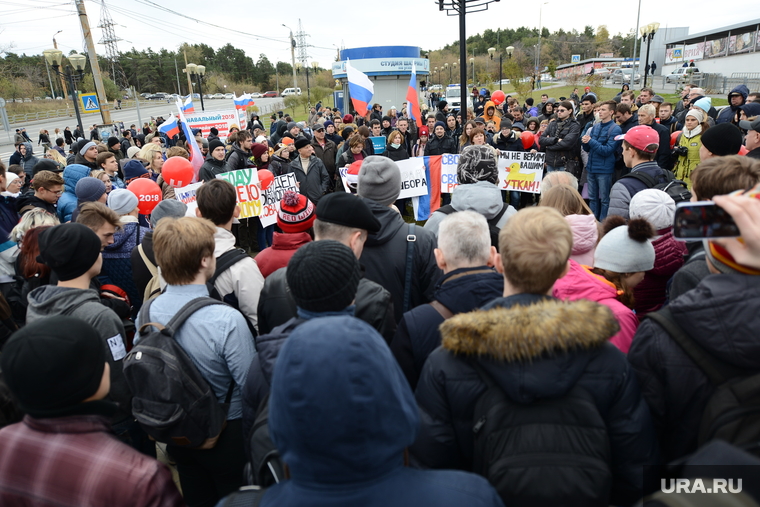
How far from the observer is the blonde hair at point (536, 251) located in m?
1.69

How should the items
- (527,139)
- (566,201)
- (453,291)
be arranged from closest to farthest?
(453,291), (566,201), (527,139)

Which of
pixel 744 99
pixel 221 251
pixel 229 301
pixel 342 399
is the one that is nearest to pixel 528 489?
pixel 342 399

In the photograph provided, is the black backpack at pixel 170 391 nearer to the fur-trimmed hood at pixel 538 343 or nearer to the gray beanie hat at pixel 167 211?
the fur-trimmed hood at pixel 538 343

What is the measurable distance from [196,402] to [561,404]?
161 cm

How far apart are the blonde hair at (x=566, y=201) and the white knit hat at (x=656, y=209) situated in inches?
13.0

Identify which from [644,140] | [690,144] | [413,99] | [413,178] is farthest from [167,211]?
[413,99]

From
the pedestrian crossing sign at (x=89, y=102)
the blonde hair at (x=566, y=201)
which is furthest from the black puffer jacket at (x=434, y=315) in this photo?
the pedestrian crossing sign at (x=89, y=102)

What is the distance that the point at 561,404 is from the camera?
143 cm

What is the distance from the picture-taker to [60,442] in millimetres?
1481

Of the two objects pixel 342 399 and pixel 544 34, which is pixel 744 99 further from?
pixel 544 34

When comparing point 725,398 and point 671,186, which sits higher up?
point 671,186

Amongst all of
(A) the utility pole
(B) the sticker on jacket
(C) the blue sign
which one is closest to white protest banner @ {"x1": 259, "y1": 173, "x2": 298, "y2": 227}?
(C) the blue sign

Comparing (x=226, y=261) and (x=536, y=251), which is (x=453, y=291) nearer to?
(x=536, y=251)

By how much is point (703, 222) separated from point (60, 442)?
2185 millimetres
